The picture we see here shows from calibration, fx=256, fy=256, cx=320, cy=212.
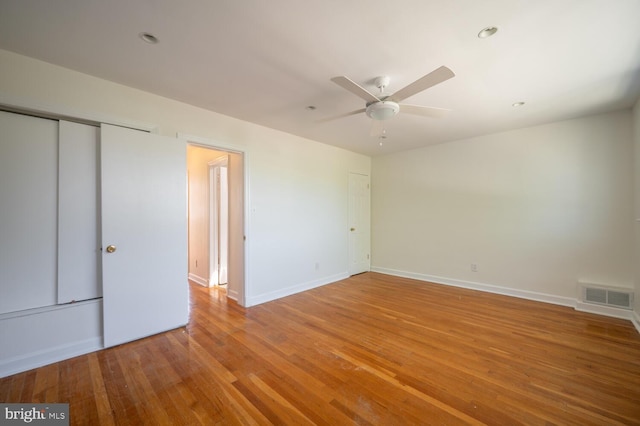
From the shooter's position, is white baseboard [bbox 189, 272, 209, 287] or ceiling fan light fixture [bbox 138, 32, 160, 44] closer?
ceiling fan light fixture [bbox 138, 32, 160, 44]

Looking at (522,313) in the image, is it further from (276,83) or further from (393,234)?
(276,83)

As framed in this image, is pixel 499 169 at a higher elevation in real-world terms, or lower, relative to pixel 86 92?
lower

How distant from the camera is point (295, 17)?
168 centimetres

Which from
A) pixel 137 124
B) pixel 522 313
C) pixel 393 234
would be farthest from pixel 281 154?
pixel 522 313

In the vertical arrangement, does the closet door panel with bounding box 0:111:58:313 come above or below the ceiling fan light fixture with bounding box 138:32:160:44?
below

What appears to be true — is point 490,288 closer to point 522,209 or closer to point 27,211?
point 522,209

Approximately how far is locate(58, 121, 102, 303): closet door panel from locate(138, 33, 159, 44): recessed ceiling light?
1159 millimetres

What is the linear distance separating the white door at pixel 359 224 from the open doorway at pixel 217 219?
238 centimetres

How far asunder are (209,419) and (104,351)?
1.55 metres

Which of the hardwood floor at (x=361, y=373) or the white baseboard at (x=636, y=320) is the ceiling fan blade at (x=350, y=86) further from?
the white baseboard at (x=636, y=320)

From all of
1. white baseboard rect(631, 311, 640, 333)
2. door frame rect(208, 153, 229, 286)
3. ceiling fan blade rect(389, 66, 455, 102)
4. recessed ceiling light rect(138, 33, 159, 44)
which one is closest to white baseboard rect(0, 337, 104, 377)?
door frame rect(208, 153, 229, 286)

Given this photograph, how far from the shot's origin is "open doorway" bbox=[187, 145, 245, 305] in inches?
146

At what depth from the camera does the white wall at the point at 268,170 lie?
2.25 metres

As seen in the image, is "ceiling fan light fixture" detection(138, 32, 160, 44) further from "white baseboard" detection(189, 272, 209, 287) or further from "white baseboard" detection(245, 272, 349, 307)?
"white baseboard" detection(189, 272, 209, 287)
